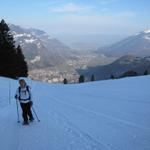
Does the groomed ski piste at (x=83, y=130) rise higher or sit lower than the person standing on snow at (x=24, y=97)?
lower

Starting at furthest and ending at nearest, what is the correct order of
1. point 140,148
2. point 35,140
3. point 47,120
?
point 47,120 < point 35,140 < point 140,148

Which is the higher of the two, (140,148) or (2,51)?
(2,51)

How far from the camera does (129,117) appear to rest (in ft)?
44.7

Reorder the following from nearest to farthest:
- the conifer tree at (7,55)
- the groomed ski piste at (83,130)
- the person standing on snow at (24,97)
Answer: the groomed ski piste at (83,130) → the person standing on snow at (24,97) → the conifer tree at (7,55)

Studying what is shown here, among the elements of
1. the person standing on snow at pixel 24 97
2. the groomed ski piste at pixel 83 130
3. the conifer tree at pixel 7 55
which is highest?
the conifer tree at pixel 7 55

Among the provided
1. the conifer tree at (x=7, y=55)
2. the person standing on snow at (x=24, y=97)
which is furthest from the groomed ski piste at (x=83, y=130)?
the conifer tree at (x=7, y=55)

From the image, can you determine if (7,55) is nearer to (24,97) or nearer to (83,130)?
(24,97)

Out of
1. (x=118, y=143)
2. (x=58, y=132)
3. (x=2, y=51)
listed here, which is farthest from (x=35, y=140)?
(x=2, y=51)

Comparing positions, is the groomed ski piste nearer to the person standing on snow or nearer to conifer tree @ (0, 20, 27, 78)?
the person standing on snow

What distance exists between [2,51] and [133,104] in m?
47.8

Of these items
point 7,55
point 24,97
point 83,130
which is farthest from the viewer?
point 7,55

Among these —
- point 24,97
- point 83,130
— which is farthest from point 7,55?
point 83,130

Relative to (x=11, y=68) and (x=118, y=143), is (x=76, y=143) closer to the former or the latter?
(x=118, y=143)

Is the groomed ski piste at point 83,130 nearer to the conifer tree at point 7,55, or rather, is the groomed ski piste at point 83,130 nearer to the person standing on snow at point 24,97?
the person standing on snow at point 24,97
